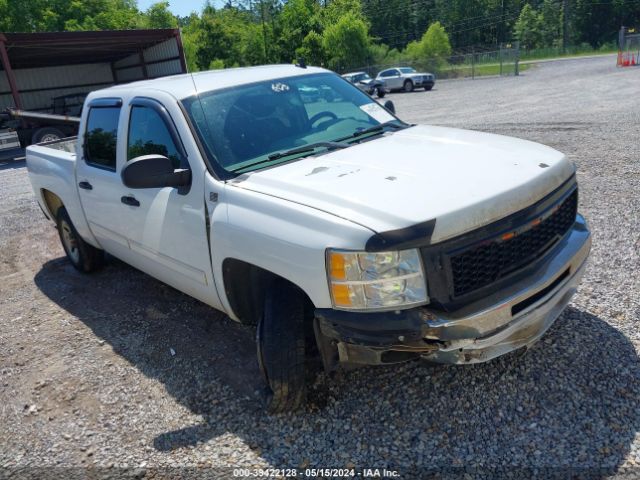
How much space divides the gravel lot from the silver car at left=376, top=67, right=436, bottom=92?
29.0 metres

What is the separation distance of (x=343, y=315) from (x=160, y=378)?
174 cm

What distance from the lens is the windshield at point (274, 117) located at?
3.51 m

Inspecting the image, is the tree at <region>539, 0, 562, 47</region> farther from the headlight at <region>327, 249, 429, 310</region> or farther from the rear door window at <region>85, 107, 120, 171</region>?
the headlight at <region>327, 249, 429, 310</region>

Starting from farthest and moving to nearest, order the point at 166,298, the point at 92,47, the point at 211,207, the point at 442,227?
the point at 92,47 → the point at 166,298 → the point at 211,207 → the point at 442,227

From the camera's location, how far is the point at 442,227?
2.53 meters

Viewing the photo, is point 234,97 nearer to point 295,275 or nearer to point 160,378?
point 295,275

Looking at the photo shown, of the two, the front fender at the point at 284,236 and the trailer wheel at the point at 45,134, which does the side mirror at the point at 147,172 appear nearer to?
the front fender at the point at 284,236

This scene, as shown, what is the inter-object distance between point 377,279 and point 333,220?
1.14 ft

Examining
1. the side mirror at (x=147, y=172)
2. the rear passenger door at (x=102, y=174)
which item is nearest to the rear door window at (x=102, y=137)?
the rear passenger door at (x=102, y=174)

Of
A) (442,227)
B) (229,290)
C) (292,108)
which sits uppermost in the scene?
(292,108)

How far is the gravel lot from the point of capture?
2779 millimetres

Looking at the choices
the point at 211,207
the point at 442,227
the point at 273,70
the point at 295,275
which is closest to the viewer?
the point at 442,227

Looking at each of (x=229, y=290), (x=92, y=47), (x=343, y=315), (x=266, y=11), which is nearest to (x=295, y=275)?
(x=343, y=315)

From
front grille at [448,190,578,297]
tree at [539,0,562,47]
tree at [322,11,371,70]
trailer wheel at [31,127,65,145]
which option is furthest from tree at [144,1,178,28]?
front grille at [448,190,578,297]
